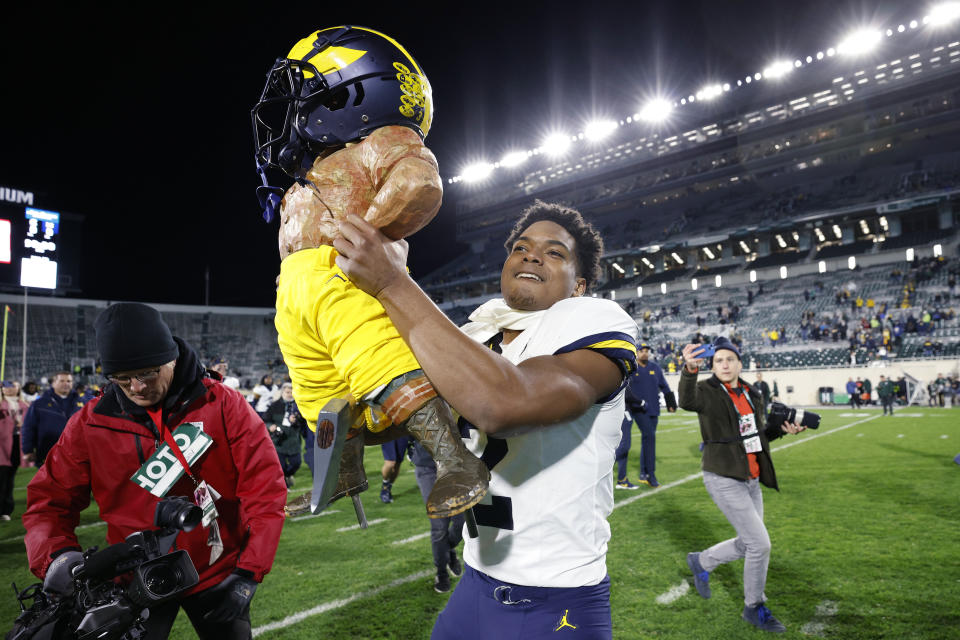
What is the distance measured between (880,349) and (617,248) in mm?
25939

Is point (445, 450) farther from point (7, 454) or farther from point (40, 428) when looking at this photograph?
point (7, 454)

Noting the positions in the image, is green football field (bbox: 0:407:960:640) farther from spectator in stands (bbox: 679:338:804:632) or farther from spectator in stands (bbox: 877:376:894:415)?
spectator in stands (bbox: 877:376:894:415)

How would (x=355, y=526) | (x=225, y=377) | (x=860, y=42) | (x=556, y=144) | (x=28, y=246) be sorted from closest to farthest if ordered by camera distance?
(x=225, y=377) → (x=355, y=526) → (x=28, y=246) → (x=860, y=42) → (x=556, y=144)

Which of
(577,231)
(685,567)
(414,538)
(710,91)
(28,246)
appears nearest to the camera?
(577,231)

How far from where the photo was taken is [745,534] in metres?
4.56

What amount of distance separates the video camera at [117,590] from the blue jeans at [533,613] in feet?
3.35

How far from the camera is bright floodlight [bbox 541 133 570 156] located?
58.3 m

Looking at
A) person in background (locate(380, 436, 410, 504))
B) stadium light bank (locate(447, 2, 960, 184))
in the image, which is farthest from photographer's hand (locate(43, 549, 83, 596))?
stadium light bank (locate(447, 2, 960, 184))

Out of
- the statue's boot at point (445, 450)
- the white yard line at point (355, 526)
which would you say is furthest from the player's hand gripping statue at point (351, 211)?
the white yard line at point (355, 526)

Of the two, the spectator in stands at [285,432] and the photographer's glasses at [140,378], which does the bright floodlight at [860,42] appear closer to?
the spectator in stands at [285,432]

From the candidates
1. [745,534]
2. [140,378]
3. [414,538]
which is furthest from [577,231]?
[414,538]

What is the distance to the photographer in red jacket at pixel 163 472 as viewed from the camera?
2.59m

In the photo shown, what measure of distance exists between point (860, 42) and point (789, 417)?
53.2 m

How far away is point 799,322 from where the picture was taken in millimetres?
33062
